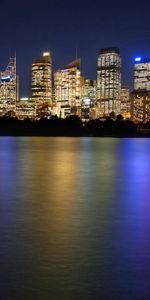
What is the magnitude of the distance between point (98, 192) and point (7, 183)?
176 inches

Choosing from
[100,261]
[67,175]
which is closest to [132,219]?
[100,261]

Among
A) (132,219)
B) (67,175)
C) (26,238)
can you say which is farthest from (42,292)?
(67,175)

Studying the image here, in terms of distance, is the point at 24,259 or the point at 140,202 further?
the point at 140,202

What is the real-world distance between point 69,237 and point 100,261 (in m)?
2.01

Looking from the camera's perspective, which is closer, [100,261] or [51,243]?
[100,261]

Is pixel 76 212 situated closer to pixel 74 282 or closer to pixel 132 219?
pixel 132 219

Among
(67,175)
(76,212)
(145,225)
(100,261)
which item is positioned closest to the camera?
(100,261)

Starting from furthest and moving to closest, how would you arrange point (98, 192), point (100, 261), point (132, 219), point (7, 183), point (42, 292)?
point (7, 183), point (98, 192), point (132, 219), point (100, 261), point (42, 292)

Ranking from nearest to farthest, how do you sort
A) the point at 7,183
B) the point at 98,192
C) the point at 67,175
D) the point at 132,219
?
the point at 132,219 < the point at 98,192 < the point at 7,183 < the point at 67,175

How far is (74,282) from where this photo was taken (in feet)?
25.2

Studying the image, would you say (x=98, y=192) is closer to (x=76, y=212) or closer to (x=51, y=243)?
(x=76, y=212)

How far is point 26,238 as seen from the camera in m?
10.7

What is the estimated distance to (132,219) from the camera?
13.3 metres

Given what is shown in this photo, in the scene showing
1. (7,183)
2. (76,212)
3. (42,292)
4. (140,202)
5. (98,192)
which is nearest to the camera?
(42,292)
